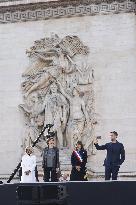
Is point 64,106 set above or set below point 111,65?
below

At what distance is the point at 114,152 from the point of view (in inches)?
439

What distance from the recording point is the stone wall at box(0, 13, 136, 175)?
1404 centimetres

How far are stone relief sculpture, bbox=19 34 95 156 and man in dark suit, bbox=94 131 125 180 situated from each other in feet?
9.11

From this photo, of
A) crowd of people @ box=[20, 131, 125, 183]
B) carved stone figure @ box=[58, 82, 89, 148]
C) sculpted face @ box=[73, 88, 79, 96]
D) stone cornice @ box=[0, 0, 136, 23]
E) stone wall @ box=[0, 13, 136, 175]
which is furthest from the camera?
stone cornice @ box=[0, 0, 136, 23]

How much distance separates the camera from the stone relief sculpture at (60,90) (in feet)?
46.6

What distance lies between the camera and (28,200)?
536cm

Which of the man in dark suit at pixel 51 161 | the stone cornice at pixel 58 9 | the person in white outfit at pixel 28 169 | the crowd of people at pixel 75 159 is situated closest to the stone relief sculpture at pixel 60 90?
the stone cornice at pixel 58 9

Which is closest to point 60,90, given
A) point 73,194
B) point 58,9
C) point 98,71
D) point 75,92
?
point 75,92

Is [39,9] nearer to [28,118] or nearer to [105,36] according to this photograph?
[105,36]

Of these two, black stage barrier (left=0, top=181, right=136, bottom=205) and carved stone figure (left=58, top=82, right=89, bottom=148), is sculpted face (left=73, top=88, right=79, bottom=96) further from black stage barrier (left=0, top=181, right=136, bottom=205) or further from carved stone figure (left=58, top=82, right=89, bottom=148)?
black stage barrier (left=0, top=181, right=136, bottom=205)

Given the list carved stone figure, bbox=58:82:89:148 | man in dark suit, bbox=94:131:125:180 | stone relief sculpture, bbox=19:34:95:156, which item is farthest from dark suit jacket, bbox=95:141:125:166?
carved stone figure, bbox=58:82:89:148

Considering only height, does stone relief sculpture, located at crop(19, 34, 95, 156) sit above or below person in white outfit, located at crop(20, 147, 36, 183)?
above

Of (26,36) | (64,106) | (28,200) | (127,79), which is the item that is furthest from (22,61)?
(28,200)

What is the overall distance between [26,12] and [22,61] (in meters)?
1.32
